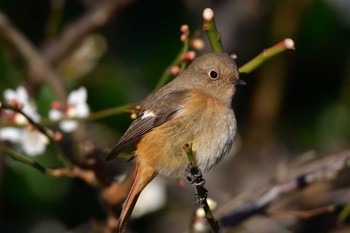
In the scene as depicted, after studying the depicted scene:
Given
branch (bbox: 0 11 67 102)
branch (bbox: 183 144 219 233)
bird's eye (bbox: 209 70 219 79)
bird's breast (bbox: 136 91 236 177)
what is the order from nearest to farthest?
branch (bbox: 183 144 219 233)
bird's breast (bbox: 136 91 236 177)
bird's eye (bbox: 209 70 219 79)
branch (bbox: 0 11 67 102)

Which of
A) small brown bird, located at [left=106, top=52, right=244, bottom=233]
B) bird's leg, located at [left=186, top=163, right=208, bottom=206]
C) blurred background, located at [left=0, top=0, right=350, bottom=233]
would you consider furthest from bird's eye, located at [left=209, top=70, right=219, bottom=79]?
blurred background, located at [left=0, top=0, right=350, bottom=233]

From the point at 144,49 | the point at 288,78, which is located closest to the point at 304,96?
the point at 288,78

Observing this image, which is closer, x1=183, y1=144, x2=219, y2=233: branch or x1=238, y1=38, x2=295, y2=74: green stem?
x1=183, y1=144, x2=219, y2=233: branch

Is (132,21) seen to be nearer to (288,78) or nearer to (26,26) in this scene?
(26,26)

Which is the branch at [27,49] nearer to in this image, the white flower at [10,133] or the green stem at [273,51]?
the white flower at [10,133]

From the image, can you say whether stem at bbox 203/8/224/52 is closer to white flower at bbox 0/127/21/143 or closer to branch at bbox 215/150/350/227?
branch at bbox 215/150/350/227

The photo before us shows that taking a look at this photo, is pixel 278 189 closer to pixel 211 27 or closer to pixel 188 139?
pixel 188 139
